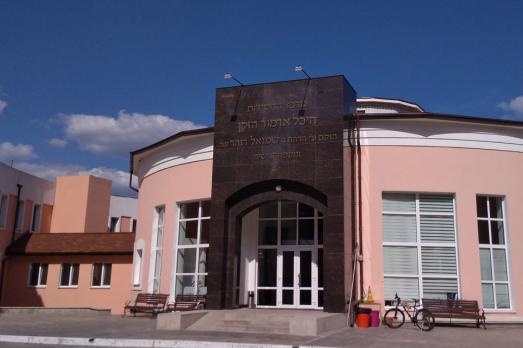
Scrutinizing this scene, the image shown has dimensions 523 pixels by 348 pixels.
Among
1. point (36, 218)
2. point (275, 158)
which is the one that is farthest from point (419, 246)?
point (36, 218)

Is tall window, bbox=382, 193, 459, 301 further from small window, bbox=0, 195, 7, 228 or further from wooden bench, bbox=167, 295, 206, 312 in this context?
small window, bbox=0, 195, 7, 228

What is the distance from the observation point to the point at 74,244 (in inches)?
1097

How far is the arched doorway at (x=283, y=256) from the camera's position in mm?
19344

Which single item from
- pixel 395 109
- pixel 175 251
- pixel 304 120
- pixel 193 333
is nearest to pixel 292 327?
pixel 193 333

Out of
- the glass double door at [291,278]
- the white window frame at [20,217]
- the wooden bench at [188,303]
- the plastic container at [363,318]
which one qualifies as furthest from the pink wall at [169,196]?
the white window frame at [20,217]

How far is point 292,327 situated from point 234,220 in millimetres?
5179

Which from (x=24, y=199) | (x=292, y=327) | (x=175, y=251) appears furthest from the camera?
(x=24, y=199)

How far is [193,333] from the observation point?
1460 centimetres

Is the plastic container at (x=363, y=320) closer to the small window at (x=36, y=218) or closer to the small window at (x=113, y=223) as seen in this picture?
the small window at (x=36, y=218)

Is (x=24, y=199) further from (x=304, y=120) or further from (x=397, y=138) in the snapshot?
(x=397, y=138)

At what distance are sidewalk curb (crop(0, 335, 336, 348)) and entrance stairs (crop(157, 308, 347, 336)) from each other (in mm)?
2391

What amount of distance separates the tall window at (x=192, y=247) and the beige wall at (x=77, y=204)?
1461 centimetres

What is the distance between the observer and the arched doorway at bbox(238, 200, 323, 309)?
1934 cm

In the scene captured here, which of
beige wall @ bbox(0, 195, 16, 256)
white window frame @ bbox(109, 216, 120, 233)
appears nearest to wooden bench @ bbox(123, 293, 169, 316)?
beige wall @ bbox(0, 195, 16, 256)
